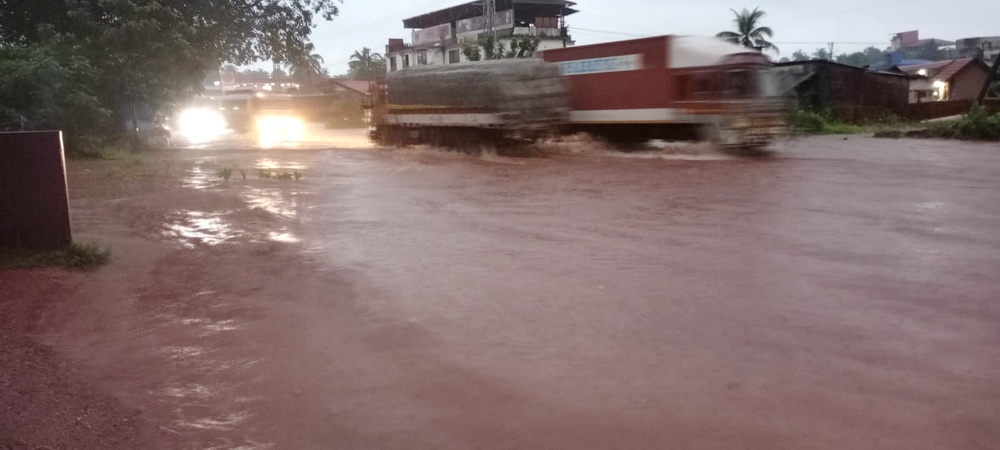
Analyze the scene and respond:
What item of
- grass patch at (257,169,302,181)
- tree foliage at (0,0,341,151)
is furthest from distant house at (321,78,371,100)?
grass patch at (257,169,302,181)

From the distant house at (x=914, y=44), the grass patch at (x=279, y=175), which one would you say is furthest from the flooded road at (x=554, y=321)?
the distant house at (x=914, y=44)

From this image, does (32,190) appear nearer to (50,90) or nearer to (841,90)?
(50,90)

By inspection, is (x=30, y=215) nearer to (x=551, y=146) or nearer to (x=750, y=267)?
(x=750, y=267)

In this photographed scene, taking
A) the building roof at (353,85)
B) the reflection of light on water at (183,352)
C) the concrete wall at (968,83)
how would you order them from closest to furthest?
the reflection of light on water at (183,352)
the concrete wall at (968,83)
the building roof at (353,85)

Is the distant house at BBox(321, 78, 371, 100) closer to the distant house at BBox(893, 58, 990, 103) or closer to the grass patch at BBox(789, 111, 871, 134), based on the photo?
the grass patch at BBox(789, 111, 871, 134)

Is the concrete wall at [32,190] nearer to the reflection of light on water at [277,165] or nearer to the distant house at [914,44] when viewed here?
the reflection of light on water at [277,165]

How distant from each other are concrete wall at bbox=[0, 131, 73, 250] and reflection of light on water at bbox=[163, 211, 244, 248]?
1594 millimetres

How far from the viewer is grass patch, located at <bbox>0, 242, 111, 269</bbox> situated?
24.7 feet

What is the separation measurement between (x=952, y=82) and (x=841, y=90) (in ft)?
60.9

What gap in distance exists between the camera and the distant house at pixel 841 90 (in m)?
34.4

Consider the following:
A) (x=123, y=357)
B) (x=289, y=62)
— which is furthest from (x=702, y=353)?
(x=289, y=62)

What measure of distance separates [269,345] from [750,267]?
4419mm

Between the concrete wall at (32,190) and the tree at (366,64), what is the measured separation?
2741 inches

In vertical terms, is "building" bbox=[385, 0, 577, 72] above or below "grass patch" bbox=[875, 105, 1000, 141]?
above
